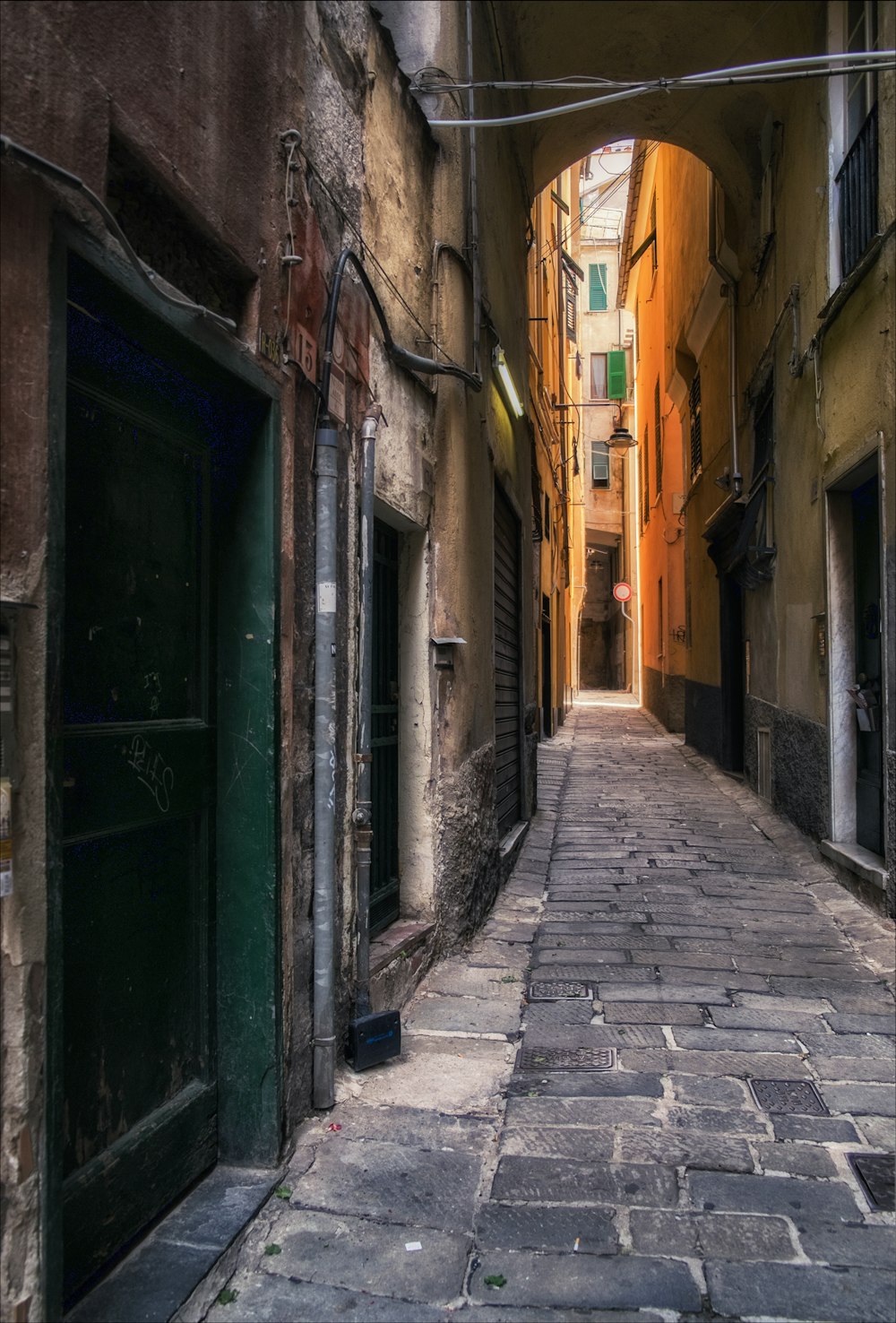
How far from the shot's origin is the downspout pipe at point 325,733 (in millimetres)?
3094

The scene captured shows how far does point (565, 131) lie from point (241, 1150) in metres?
9.12

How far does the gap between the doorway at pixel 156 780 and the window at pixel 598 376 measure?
123 ft

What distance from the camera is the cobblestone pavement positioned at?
226cm

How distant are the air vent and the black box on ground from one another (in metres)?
6.53

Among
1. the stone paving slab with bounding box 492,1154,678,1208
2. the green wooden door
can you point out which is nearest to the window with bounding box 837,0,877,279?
the green wooden door

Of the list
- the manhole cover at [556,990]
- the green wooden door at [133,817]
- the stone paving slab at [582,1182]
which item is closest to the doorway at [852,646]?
the manhole cover at [556,990]

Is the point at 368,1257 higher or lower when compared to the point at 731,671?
lower

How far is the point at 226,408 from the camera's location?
2.82m

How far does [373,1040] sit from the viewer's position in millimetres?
3453

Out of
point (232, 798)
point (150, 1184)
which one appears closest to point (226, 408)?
point (232, 798)

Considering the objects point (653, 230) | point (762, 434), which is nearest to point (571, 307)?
point (653, 230)

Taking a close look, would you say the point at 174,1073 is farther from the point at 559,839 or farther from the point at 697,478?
the point at 697,478

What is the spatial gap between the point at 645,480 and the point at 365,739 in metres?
21.2

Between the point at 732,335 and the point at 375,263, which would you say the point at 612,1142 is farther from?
the point at 732,335
